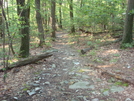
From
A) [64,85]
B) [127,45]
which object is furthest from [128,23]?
[64,85]

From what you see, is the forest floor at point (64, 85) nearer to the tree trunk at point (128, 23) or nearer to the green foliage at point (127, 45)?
the green foliage at point (127, 45)

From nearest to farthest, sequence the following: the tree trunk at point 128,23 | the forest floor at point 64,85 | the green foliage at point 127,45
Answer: the forest floor at point 64,85 → the tree trunk at point 128,23 → the green foliage at point 127,45

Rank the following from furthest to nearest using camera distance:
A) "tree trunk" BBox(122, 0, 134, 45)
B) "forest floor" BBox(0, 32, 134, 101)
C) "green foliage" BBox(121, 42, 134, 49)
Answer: "green foliage" BBox(121, 42, 134, 49), "tree trunk" BBox(122, 0, 134, 45), "forest floor" BBox(0, 32, 134, 101)

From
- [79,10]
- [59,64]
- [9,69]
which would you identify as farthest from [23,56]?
[79,10]

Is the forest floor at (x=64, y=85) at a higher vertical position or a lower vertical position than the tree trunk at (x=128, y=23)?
lower

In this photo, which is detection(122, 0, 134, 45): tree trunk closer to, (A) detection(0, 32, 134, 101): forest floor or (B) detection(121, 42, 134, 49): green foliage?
(B) detection(121, 42, 134, 49): green foliage

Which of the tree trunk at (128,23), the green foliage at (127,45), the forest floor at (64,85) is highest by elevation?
the tree trunk at (128,23)

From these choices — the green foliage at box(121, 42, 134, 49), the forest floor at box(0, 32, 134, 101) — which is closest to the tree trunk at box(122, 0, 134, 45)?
the green foliage at box(121, 42, 134, 49)

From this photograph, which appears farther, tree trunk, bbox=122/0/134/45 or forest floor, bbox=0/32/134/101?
tree trunk, bbox=122/0/134/45

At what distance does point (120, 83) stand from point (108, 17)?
9615mm

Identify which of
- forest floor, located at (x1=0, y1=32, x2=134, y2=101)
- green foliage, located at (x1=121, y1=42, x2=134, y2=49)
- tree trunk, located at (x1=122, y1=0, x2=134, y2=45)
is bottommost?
forest floor, located at (x1=0, y1=32, x2=134, y2=101)

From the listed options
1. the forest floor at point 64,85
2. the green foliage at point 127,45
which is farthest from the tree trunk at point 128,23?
the forest floor at point 64,85

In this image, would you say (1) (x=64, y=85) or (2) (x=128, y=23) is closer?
(1) (x=64, y=85)

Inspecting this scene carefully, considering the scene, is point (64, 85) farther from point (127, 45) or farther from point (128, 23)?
point (128, 23)
